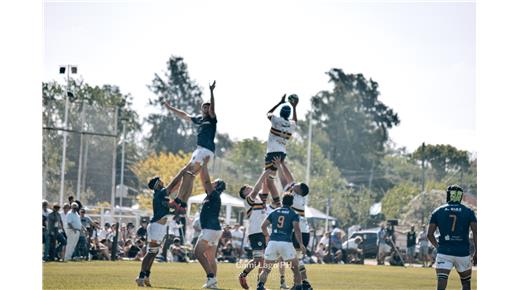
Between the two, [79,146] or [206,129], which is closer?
[206,129]


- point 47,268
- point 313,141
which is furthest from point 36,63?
point 313,141

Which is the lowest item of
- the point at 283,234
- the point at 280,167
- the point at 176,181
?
the point at 283,234

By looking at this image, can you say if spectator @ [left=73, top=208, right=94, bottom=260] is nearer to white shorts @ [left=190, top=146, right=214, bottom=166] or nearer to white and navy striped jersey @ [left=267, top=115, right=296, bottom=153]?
white and navy striped jersey @ [left=267, top=115, right=296, bottom=153]

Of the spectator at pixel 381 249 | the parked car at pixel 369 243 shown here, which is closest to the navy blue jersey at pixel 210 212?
the spectator at pixel 381 249

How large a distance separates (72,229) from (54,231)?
3.81ft

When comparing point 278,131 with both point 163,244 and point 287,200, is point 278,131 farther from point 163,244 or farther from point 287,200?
point 163,244

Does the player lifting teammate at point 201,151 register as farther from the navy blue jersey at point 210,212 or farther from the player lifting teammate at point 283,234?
the player lifting teammate at point 283,234

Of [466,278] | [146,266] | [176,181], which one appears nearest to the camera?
[466,278]

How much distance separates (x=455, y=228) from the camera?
1580 cm

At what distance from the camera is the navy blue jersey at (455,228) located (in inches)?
622

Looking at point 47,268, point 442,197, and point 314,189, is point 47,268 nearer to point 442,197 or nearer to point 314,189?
point 442,197

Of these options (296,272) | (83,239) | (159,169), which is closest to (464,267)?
(296,272)

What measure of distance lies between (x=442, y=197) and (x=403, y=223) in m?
5.39

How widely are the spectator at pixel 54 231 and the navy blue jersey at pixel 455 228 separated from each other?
44.9 feet
